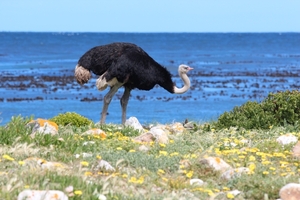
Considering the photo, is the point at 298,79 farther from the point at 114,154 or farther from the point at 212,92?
the point at 114,154

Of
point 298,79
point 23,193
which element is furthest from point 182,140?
point 298,79

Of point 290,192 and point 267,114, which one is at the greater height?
point 290,192

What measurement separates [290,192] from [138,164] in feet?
6.67

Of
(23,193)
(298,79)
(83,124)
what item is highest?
(23,193)

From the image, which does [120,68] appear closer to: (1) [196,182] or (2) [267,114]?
(2) [267,114]

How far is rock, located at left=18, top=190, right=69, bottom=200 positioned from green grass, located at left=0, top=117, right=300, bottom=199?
0.12 meters

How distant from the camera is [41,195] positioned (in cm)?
647

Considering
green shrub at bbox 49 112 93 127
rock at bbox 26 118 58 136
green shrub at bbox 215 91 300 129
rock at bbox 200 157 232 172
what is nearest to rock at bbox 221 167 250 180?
rock at bbox 200 157 232 172

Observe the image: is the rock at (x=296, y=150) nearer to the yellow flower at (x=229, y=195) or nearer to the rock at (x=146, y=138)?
the rock at (x=146, y=138)

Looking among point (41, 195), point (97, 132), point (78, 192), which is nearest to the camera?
point (41, 195)

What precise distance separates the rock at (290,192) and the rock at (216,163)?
4.03 feet

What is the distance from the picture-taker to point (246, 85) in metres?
39.8

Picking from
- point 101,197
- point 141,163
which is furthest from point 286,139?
point 101,197

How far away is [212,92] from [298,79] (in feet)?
32.5
